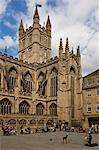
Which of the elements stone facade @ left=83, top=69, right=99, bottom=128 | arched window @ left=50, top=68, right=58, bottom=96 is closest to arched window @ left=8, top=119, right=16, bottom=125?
stone facade @ left=83, top=69, right=99, bottom=128

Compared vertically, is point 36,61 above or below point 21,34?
below

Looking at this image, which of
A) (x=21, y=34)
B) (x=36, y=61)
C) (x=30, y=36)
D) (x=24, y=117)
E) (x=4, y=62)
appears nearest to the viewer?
(x=24, y=117)

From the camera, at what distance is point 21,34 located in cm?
7788

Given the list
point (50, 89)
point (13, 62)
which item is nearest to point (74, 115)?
point (50, 89)

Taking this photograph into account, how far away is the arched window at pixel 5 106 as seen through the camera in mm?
46969

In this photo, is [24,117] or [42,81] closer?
[24,117]

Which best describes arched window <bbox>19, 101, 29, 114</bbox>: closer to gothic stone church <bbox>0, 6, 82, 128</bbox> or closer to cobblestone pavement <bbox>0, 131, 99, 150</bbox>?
gothic stone church <bbox>0, 6, 82, 128</bbox>

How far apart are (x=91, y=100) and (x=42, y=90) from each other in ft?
67.0

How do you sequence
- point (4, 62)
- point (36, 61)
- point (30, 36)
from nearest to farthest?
1. point (4, 62)
2. point (36, 61)
3. point (30, 36)

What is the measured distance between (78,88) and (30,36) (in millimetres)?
25149

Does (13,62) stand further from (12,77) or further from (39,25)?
(39,25)

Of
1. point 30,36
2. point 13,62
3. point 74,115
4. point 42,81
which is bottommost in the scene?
point 74,115

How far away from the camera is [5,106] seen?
156 feet

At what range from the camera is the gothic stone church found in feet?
158
